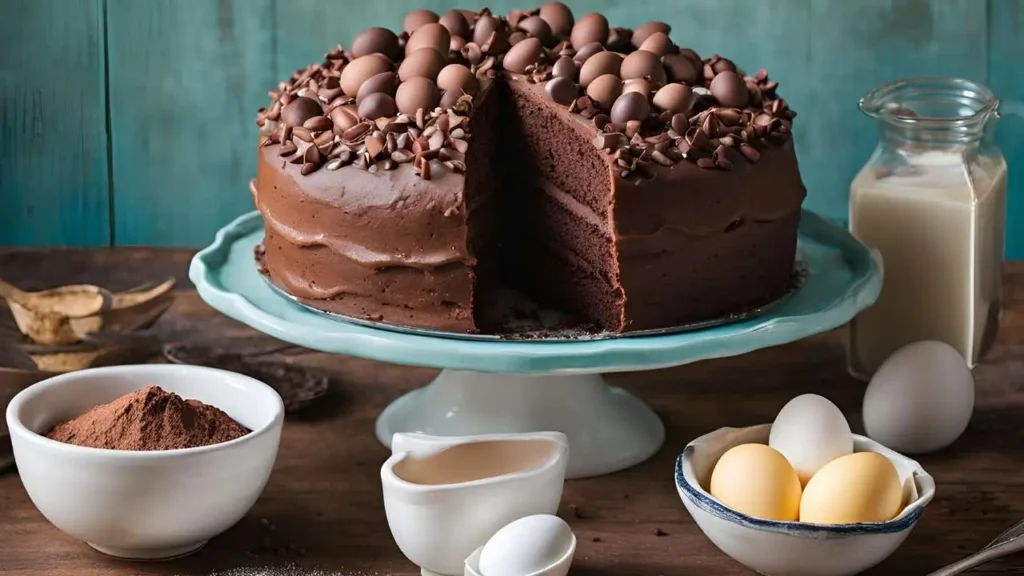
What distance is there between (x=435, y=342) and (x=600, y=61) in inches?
26.3

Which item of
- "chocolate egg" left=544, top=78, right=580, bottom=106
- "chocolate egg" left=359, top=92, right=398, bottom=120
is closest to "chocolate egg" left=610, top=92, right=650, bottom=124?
"chocolate egg" left=544, top=78, right=580, bottom=106

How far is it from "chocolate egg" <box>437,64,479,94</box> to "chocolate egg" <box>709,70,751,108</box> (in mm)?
441

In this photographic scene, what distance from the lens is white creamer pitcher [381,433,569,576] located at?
1826 mm

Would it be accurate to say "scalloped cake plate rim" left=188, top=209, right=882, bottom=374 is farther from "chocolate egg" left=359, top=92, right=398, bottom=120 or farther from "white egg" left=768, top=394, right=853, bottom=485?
"chocolate egg" left=359, top=92, right=398, bottom=120

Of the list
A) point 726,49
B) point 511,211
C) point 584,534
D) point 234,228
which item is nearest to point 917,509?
point 584,534

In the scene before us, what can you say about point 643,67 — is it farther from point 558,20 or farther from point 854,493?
point 854,493

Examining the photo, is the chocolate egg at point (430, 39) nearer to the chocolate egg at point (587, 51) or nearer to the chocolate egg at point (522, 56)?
the chocolate egg at point (522, 56)

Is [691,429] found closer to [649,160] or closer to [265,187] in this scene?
[649,160]

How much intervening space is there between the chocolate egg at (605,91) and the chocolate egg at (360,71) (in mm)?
396

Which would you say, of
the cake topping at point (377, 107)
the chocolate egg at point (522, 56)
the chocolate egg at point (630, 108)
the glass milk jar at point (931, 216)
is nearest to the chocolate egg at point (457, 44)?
the chocolate egg at point (522, 56)

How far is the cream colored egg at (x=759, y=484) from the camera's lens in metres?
1.82

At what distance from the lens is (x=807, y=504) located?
1828 mm

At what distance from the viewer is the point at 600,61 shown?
7.96 feet

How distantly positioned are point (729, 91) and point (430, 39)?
1.92 ft
